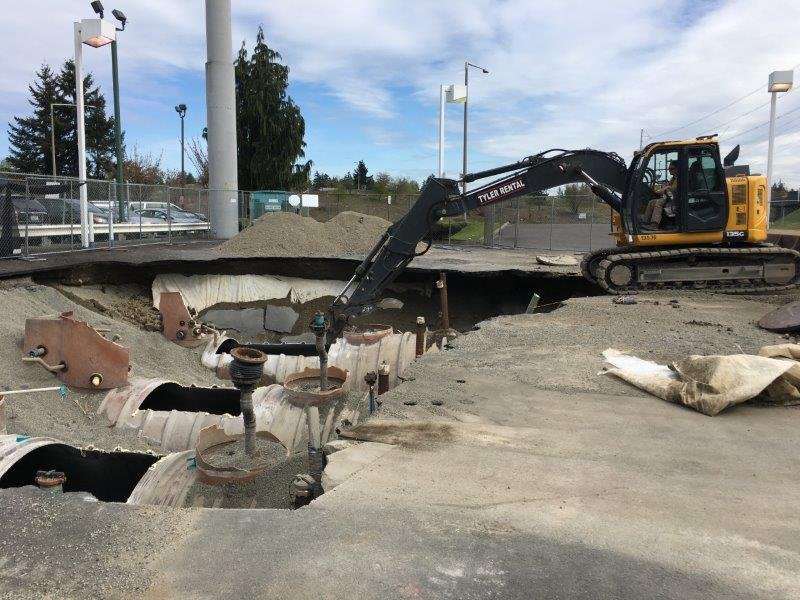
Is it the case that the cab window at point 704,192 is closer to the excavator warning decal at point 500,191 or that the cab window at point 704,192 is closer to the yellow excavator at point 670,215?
the yellow excavator at point 670,215

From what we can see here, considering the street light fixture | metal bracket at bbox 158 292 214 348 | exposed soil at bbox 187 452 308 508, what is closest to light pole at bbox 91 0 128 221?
the street light fixture

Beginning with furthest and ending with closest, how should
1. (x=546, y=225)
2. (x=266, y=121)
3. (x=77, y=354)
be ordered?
(x=266, y=121) < (x=546, y=225) < (x=77, y=354)

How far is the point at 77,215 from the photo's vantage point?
15742mm

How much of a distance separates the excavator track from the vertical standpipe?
15.7 metres

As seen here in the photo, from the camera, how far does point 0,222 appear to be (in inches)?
463

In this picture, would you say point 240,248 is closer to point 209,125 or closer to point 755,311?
point 209,125

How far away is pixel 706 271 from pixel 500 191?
4.61 meters

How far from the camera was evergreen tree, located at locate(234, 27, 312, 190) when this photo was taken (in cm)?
3422

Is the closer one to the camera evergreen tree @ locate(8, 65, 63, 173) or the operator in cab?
the operator in cab

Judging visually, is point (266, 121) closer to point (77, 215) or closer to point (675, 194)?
point (77, 215)

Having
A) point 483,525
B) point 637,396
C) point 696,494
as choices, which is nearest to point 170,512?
point 483,525

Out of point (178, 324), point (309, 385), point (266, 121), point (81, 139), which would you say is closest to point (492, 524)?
point (309, 385)

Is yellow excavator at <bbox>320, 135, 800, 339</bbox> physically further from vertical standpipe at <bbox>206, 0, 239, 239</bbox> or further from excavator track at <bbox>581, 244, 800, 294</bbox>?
vertical standpipe at <bbox>206, 0, 239, 239</bbox>

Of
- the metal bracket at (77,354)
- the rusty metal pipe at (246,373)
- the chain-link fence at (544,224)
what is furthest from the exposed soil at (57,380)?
the chain-link fence at (544,224)
